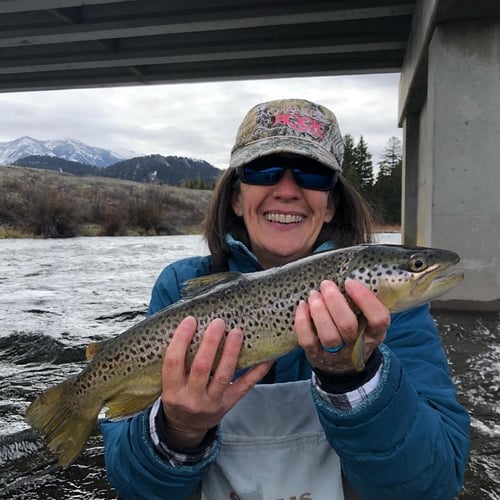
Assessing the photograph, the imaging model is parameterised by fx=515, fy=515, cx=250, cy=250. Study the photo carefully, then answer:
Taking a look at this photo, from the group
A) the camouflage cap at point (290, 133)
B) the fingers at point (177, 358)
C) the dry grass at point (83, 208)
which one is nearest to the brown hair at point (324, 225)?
the camouflage cap at point (290, 133)

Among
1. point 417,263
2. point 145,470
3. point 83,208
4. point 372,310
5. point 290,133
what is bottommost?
point 145,470

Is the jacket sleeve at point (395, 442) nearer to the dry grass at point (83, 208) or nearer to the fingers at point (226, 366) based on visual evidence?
the fingers at point (226, 366)

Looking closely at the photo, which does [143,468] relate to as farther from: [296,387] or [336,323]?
[336,323]

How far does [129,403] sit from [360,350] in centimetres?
108

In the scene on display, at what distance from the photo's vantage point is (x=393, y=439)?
1936 mm

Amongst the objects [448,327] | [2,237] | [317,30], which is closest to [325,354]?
[448,327]

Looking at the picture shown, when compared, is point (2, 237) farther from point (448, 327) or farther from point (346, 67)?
point (448, 327)

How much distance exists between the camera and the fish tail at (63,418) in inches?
92.7

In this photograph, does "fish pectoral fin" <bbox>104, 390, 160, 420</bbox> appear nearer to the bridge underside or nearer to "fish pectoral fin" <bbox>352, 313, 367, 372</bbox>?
"fish pectoral fin" <bbox>352, 313, 367, 372</bbox>

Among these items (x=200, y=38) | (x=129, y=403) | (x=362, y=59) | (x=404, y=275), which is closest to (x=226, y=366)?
(x=129, y=403)

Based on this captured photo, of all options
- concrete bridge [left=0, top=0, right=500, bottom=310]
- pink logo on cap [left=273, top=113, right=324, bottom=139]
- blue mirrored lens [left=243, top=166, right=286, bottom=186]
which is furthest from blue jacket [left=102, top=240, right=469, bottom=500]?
concrete bridge [left=0, top=0, right=500, bottom=310]

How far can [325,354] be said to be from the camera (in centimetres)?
194

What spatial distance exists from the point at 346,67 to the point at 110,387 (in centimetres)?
1719

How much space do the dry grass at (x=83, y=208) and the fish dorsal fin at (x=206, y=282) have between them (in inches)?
908
